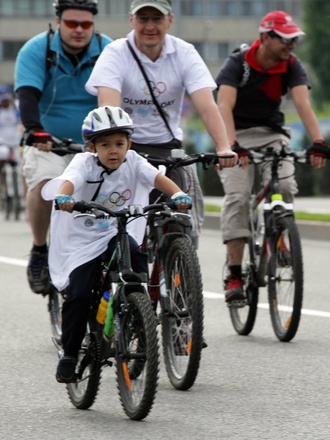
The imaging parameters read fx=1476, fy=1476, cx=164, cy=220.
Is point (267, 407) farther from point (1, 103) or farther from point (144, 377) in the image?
point (1, 103)

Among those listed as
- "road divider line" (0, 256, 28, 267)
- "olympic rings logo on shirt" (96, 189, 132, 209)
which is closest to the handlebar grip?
"olympic rings logo on shirt" (96, 189, 132, 209)

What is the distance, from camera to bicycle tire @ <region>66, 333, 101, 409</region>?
258 inches

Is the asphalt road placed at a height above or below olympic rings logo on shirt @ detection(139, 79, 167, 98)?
below

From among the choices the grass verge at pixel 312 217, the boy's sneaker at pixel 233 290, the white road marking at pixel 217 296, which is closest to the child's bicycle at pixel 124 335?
the boy's sneaker at pixel 233 290

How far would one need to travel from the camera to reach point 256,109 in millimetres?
9352

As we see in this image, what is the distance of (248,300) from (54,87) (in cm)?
175

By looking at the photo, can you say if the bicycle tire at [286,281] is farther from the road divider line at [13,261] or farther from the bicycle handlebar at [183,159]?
the road divider line at [13,261]

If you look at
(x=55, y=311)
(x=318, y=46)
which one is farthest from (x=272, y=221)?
(x=318, y=46)

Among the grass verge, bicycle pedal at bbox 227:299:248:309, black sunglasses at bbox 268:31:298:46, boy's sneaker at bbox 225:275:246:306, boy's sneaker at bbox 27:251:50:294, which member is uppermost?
black sunglasses at bbox 268:31:298:46

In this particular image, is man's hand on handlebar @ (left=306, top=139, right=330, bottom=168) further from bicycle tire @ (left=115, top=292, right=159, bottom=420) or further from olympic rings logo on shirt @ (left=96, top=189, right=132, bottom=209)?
bicycle tire @ (left=115, top=292, right=159, bottom=420)

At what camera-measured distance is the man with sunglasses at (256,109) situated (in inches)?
354

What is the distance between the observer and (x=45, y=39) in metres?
8.95

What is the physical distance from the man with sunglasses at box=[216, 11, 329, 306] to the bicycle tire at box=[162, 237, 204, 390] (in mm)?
1891

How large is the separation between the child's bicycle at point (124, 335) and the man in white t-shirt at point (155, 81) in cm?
143
